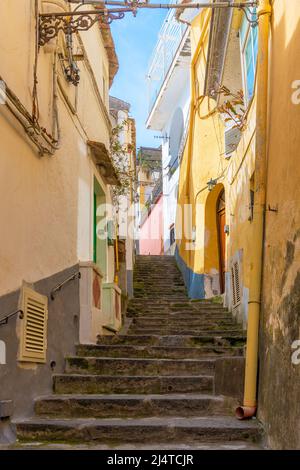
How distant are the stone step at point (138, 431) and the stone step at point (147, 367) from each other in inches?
53.0

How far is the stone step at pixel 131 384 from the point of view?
515cm

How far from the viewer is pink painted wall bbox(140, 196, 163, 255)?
21.9m

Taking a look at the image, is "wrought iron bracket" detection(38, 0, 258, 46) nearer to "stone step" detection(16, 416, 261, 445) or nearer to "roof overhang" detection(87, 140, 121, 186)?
"roof overhang" detection(87, 140, 121, 186)

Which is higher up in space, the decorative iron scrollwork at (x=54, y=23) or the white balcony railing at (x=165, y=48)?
the white balcony railing at (x=165, y=48)

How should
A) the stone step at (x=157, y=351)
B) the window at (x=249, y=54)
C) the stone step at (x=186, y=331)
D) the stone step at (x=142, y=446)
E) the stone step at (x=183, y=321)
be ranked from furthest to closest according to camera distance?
1. the stone step at (x=183, y=321)
2. the stone step at (x=186, y=331)
3. the window at (x=249, y=54)
4. the stone step at (x=157, y=351)
5. the stone step at (x=142, y=446)

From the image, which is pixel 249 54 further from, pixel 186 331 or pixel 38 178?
pixel 186 331

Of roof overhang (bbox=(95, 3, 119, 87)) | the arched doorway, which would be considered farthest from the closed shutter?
roof overhang (bbox=(95, 3, 119, 87))

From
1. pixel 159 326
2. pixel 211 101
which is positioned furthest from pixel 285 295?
pixel 211 101

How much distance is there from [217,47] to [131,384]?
6.99 metres

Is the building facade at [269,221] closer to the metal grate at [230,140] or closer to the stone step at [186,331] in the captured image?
the stone step at [186,331]

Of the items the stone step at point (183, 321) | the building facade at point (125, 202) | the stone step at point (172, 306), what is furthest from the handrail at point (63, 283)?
the building facade at point (125, 202)

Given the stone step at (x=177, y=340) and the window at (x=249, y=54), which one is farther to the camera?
the stone step at (x=177, y=340)

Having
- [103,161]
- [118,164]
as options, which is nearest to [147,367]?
[103,161]

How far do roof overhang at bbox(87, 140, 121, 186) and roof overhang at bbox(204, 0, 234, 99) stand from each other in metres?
3.03
